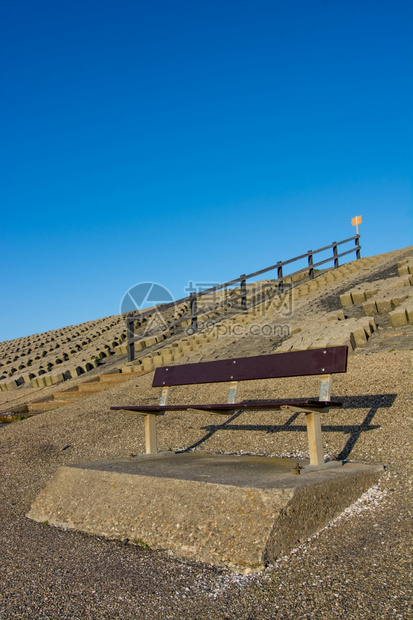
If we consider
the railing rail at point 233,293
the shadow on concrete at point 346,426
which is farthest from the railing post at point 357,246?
the shadow on concrete at point 346,426

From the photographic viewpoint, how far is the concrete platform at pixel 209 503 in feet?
9.39

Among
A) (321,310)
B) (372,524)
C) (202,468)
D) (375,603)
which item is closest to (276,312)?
(321,310)

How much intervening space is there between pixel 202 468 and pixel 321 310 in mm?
7299

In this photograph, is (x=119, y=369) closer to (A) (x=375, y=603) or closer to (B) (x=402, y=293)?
(B) (x=402, y=293)

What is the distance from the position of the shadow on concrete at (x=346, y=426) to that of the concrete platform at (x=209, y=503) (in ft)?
2.34

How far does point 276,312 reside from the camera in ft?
39.2

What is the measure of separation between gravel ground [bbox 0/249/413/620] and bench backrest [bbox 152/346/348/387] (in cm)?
75

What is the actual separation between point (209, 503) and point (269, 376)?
1.52 metres

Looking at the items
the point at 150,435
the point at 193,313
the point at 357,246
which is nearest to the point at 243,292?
the point at 193,313

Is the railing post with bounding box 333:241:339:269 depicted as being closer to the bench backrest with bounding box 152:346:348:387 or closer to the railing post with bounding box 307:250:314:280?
the railing post with bounding box 307:250:314:280

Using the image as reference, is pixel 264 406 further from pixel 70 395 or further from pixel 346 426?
pixel 70 395

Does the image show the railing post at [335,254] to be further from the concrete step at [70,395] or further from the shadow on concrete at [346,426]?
the shadow on concrete at [346,426]

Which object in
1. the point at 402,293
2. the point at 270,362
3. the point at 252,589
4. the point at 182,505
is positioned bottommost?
the point at 252,589

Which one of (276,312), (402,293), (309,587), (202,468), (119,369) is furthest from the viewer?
(276,312)
